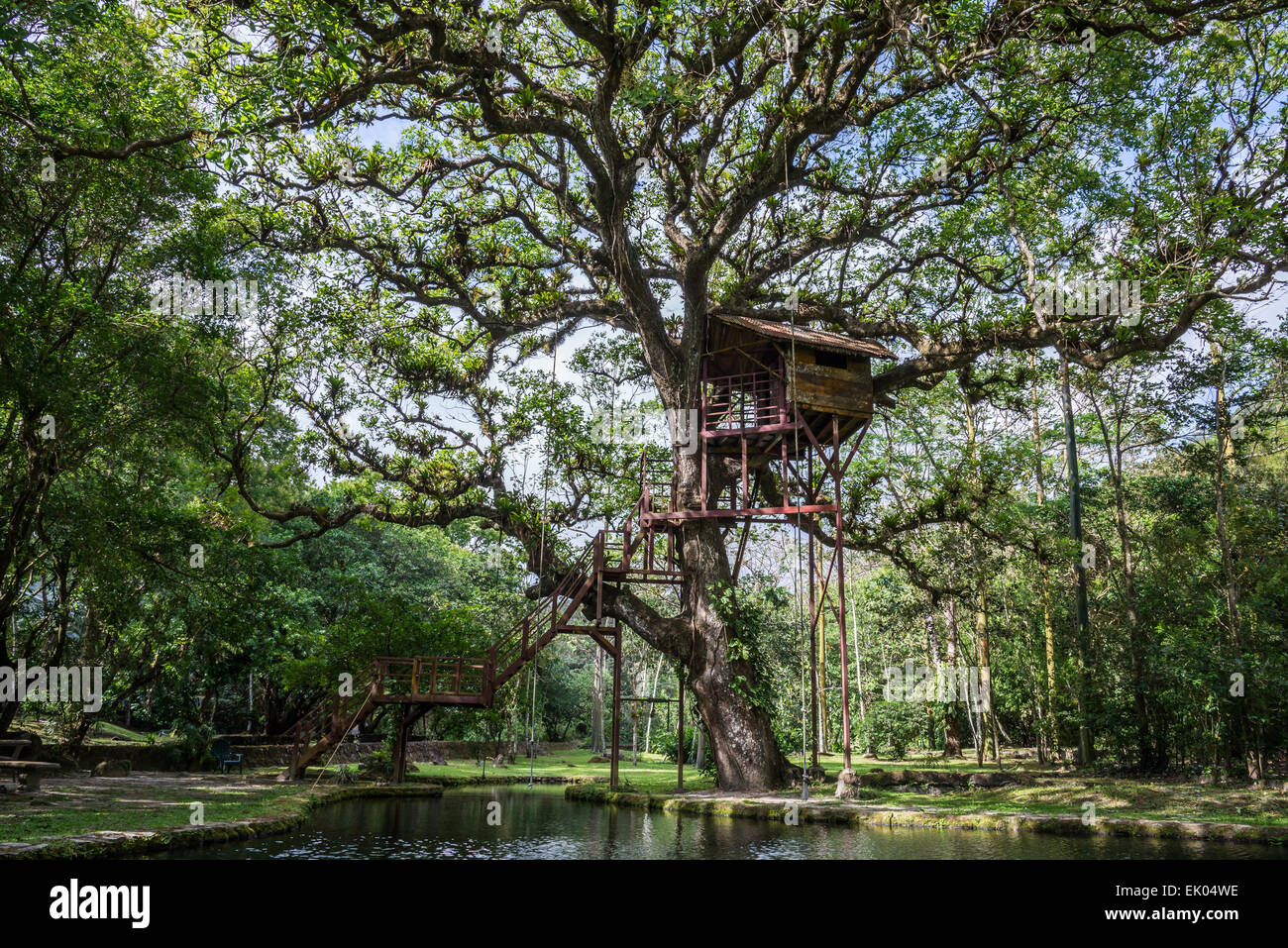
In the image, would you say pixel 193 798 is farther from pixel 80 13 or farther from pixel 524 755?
pixel 524 755

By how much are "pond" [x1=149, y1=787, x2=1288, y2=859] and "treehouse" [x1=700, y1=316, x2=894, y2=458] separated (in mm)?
6899

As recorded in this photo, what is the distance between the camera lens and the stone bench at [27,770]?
36.4 ft

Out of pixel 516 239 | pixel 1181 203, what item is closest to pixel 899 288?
pixel 1181 203

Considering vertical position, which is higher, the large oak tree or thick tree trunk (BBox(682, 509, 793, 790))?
the large oak tree

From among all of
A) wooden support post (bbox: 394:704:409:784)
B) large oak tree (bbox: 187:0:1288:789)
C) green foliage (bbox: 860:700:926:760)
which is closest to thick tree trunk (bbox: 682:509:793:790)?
large oak tree (bbox: 187:0:1288:789)

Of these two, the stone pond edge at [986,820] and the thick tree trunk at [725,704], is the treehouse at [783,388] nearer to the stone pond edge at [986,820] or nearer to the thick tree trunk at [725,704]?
the thick tree trunk at [725,704]

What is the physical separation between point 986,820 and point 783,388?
8340 mm

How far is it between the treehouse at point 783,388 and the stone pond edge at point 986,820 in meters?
6.37

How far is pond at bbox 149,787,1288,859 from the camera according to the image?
8734 millimetres

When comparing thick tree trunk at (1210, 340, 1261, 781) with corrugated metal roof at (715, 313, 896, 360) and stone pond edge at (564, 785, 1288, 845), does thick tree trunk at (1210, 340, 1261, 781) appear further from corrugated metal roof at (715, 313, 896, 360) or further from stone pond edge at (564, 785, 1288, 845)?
corrugated metal roof at (715, 313, 896, 360)

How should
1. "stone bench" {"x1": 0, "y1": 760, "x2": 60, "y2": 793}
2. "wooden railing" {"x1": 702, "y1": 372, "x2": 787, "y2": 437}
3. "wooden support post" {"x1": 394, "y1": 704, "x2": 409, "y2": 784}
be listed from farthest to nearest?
"wooden support post" {"x1": 394, "y1": 704, "x2": 409, "y2": 784} < "wooden railing" {"x1": 702, "y1": 372, "x2": 787, "y2": 437} < "stone bench" {"x1": 0, "y1": 760, "x2": 60, "y2": 793}

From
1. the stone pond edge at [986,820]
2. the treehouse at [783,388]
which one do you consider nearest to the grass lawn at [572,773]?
the stone pond edge at [986,820]

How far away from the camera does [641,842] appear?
10.1m

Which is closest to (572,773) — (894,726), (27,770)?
(894,726)
